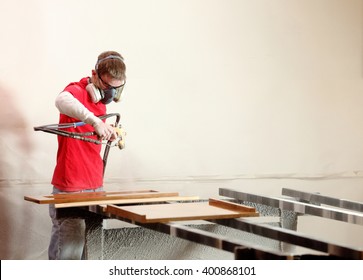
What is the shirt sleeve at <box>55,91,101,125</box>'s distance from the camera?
3.35m

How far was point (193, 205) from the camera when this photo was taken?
3.06 m

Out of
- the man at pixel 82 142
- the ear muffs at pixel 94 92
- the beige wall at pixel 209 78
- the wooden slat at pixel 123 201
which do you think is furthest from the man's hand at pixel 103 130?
the beige wall at pixel 209 78

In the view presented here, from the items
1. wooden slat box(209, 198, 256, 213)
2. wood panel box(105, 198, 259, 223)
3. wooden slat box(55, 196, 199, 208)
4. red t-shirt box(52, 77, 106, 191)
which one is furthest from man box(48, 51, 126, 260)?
wooden slat box(209, 198, 256, 213)

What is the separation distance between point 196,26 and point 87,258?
1.90 m

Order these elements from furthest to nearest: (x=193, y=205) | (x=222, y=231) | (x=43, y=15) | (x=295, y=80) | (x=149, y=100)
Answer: (x=295, y=80) < (x=149, y=100) < (x=43, y=15) < (x=222, y=231) < (x=193, y=205)

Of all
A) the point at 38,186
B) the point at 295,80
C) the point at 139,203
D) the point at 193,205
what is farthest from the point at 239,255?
the point at 295,80

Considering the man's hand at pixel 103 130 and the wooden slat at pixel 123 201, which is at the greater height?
the man's hand at pixel 103 130

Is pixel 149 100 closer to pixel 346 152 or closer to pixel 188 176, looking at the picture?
pixel 188 176

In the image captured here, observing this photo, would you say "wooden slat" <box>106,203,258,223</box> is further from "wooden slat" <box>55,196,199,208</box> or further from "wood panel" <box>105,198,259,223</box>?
"wooden slat" <box>55,196,199,208</box>

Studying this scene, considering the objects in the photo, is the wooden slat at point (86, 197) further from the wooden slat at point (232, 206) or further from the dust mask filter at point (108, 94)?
the dust mask filter at point (108, 94)

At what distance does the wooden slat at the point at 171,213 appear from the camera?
8.84 feet

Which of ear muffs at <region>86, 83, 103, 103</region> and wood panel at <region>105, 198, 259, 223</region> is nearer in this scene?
wood panel at <region>105, 198, 259, 223</region>

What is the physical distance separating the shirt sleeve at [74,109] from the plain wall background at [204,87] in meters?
0.84

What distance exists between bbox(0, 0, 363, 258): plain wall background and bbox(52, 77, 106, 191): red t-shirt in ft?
2.26
